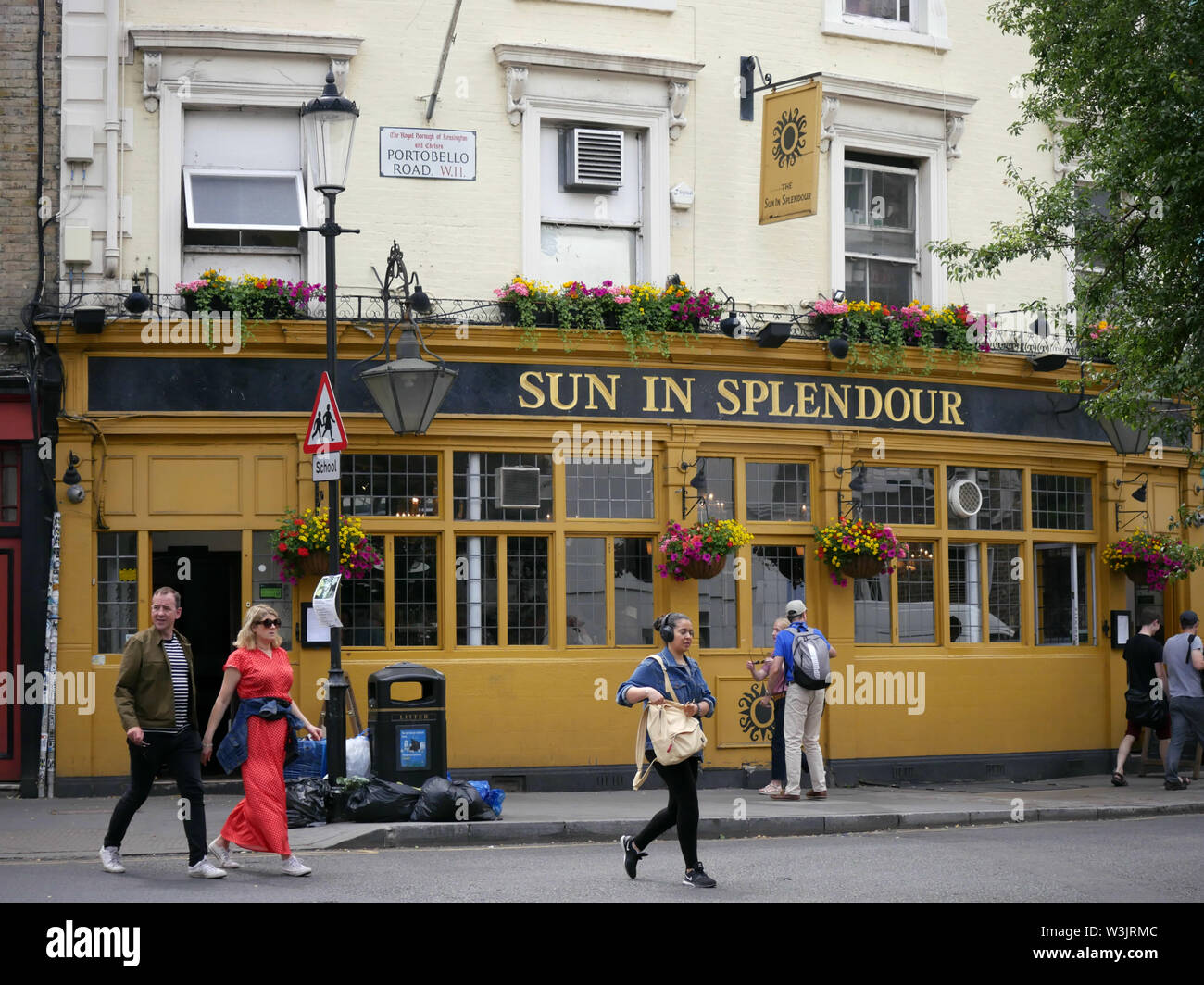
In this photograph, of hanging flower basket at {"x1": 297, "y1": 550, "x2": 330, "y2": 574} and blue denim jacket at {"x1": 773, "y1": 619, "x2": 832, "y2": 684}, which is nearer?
hanging flower basket at {"x1": 297, "y1": 550, "x2": 330, "y2": 574}

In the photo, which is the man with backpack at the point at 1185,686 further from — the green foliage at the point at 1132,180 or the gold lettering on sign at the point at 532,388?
the gold lettering on sign at the point at 532,388

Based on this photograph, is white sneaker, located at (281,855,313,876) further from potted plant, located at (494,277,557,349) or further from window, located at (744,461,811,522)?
window, located at (744,461,811,522)

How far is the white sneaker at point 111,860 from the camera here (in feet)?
34.2

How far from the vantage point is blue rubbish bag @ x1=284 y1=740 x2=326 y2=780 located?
528 inches

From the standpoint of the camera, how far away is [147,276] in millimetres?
15523

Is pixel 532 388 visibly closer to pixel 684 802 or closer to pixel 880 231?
pixel 880 231

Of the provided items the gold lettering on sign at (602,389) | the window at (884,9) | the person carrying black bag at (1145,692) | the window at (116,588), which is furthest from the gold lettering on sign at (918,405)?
the window at (116,588)

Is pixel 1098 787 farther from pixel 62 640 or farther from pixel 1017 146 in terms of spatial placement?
pixel 62 640

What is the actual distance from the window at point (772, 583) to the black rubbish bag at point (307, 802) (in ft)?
20.0

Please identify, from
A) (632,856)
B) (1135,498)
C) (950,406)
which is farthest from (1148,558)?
(632,856)

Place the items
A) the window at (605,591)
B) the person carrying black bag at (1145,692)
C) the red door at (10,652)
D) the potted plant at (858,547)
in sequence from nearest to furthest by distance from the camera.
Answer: the red door at (10,652), the window at (605,591), the potted plant at (858,547), the person carrying black bag at (1145,692)

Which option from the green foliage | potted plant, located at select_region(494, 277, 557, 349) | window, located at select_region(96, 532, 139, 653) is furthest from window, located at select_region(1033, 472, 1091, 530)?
window, located at select_region(96, 532, 139, 653)

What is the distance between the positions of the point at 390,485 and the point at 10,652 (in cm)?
414

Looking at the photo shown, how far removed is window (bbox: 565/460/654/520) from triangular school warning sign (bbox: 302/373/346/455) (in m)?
4.03
